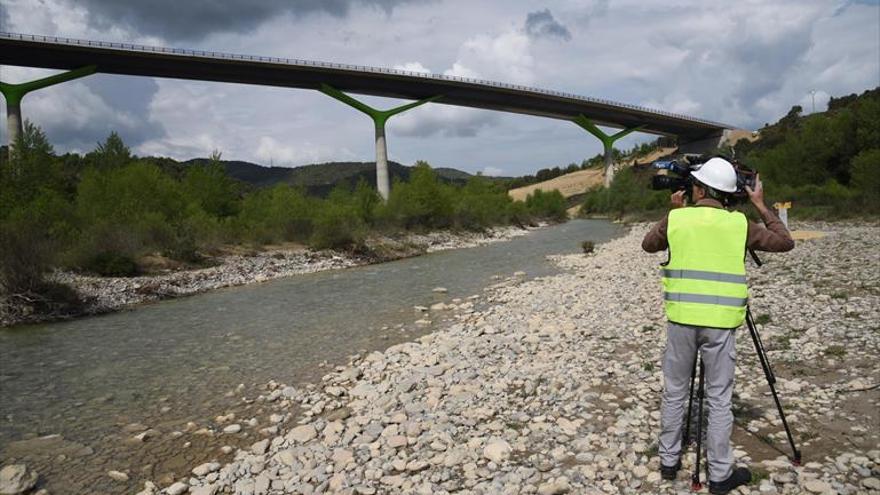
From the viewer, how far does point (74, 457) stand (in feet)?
19.5

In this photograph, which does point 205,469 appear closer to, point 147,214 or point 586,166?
point 147,214

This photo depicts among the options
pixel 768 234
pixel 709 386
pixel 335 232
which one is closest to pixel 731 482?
pixel 709 386

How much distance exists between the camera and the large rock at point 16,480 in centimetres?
512

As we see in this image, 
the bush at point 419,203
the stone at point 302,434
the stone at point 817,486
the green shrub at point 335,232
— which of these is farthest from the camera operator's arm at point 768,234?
the bush at point 419,203

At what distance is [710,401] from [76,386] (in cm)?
976

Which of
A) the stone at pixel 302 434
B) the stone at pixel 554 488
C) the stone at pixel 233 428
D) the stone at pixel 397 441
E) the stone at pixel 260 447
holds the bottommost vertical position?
the stone at pixel 233 428

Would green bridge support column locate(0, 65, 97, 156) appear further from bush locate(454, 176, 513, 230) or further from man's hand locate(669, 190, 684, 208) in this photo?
man's hand locate(669, 190, 684, 208)

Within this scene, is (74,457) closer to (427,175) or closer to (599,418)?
(599,418)

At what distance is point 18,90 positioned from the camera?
3766 centimetres

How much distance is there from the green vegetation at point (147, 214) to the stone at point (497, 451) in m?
16.5

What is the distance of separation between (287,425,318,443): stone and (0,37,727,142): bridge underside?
41.5 metres

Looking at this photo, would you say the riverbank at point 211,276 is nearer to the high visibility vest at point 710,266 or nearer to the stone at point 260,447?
the stone at point 260,447

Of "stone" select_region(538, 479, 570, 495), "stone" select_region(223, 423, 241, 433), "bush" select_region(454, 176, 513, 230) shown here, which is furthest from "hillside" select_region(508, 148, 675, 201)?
"stone" select_region(538, 479, 570, 495)

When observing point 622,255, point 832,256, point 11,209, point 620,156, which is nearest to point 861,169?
point 622,255
